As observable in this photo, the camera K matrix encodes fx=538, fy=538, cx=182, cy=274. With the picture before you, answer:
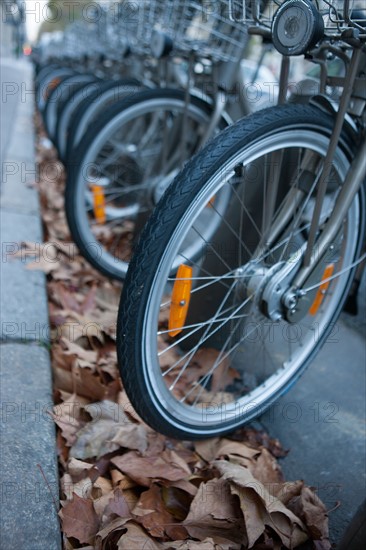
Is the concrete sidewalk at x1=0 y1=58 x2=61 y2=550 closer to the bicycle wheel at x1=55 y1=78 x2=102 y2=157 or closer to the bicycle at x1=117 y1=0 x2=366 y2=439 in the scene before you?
the bicycle at x1=117 y1=0 x2=366 y2=439

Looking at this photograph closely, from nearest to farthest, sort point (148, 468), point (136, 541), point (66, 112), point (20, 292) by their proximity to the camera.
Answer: point (136, 541) < point (148, 468) < point (20, 292) < point (66, 112)

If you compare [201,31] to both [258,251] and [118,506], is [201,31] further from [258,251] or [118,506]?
[118,506]

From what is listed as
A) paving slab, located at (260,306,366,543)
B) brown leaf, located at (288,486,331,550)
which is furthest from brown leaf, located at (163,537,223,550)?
paving slab, located at (260,306,366,543)

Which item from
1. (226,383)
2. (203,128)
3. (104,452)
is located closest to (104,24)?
(203,128)

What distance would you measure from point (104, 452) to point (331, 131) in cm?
100

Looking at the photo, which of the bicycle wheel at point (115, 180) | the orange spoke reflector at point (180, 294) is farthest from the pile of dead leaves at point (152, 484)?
the bicycle wheel at point (115, 180)

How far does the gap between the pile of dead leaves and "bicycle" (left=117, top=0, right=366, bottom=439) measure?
4.0 inches

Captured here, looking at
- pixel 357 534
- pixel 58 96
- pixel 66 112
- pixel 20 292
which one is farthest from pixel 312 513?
pixel 58 96

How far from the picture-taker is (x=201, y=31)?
264 centimetres

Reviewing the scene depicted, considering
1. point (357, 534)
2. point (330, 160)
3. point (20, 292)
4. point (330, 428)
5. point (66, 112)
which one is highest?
point (330, 160)

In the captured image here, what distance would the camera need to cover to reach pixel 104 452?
134cm

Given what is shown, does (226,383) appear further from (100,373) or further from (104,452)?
(104,452)

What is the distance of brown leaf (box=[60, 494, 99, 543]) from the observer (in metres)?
1.08

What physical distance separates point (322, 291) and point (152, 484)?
0.82 metres
